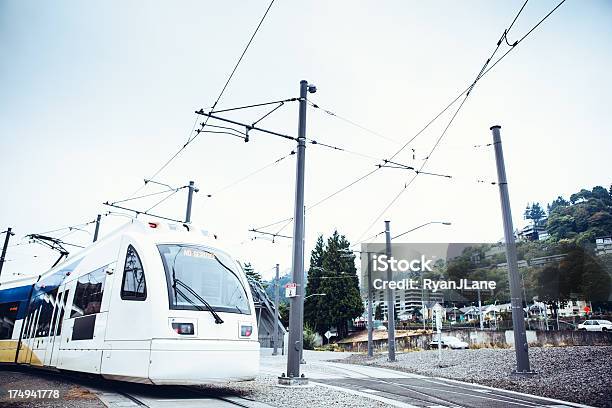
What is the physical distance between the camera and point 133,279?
26.6 feet

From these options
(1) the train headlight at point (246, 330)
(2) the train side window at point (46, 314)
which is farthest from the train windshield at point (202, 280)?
(2) the train side window at point (46, 314)

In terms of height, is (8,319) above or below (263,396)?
above

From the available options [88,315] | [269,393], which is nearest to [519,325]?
[269,393]

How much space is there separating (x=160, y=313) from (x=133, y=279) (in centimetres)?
111

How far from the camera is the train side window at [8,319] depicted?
48.3 ft

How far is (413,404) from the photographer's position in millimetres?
7738

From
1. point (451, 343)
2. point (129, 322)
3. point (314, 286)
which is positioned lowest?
point (451, 343)

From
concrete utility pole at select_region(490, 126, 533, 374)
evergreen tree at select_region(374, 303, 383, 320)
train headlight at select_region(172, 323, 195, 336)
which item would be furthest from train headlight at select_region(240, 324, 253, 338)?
evergreen tree at select_region(374, 303, 383, 320)

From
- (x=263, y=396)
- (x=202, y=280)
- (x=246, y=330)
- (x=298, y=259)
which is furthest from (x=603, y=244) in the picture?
(x=202, y=280)

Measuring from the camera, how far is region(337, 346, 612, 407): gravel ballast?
381 inches

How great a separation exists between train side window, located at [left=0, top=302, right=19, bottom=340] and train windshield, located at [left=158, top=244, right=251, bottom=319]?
1001cm

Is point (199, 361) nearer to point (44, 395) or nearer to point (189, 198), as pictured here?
point (44, 395)

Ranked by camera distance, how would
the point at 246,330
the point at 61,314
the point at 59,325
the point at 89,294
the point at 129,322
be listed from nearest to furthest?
the point at 129,322, the point at 246,330, the point at 89,294, the point at 59,325, the point at 61,314

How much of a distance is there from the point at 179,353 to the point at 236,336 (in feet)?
3.53
